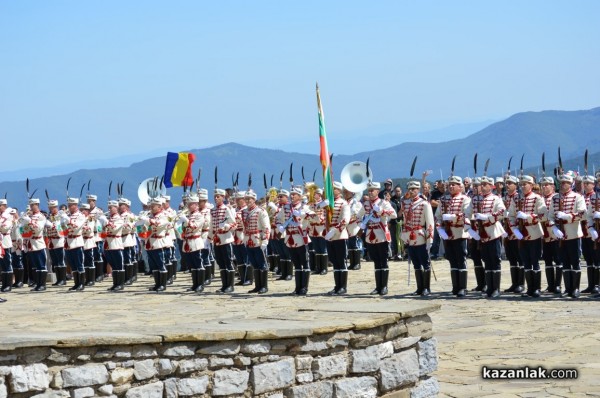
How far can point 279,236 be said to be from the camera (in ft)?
82.3

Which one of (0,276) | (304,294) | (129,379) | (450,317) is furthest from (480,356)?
(0,276)

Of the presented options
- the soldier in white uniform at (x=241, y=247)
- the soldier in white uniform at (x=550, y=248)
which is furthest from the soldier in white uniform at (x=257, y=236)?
the soldier in white uniform at (x=550, y=248)

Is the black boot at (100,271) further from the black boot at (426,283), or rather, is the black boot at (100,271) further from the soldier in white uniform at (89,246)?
the black boot at (426,283)

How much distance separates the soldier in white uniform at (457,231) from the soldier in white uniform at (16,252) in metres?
10.4

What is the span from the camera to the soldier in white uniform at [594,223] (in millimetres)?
18016

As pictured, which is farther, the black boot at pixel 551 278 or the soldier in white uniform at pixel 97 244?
the soldier in white uniform at pixel 97 244

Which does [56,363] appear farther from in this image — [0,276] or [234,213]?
[0,276]

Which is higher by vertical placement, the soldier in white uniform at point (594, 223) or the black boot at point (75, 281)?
the soldier in white uniform at point (594, 223)

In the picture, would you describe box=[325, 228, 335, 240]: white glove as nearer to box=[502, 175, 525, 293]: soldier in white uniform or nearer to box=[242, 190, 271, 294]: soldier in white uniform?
box=[242, 190, 271, 294]: soldier in white uniform

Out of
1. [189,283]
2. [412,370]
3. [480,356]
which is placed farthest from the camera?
[189,283]

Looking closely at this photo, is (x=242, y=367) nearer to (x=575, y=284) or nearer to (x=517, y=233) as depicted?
(x=575, y=284)

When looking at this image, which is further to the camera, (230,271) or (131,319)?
(230,271)

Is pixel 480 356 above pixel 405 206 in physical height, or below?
below

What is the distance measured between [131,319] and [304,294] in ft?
13.6
